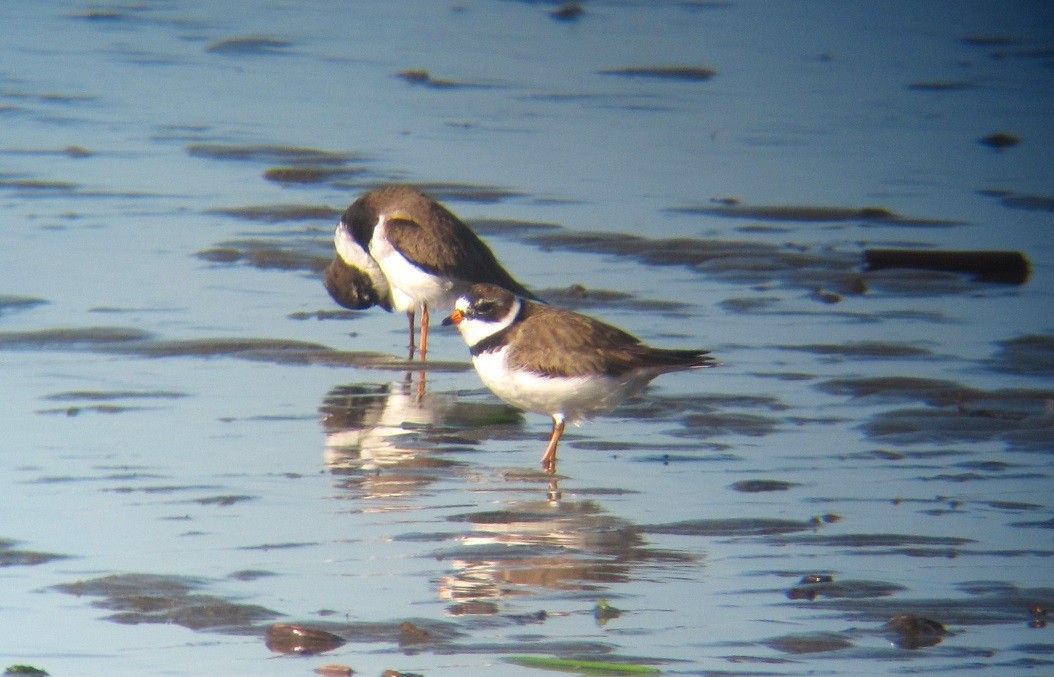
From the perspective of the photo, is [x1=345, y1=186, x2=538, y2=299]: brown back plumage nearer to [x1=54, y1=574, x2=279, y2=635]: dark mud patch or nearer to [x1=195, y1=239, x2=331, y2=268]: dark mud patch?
[x1=195, y1=239, x2=331, y2=268]: dark mud patch

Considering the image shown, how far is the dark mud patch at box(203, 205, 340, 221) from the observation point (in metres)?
13.5

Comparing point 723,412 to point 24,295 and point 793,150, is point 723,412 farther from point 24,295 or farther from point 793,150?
point 793,150

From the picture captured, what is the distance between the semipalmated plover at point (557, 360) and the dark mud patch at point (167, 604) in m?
2.33

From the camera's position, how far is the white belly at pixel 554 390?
27.5 ft

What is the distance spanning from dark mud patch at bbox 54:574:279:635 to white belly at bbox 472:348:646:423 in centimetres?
242

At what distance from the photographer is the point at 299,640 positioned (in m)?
5.76

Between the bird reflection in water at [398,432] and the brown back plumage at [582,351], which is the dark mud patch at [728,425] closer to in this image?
the brown back plumage at [582,351]

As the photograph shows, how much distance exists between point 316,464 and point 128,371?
6.30ft

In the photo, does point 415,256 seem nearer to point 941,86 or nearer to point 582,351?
point 582,351

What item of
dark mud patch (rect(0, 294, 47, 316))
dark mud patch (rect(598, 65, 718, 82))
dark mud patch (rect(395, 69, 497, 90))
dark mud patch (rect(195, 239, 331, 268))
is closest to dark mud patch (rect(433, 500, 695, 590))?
dark mud patch (rect(0, 294, 47, 316))

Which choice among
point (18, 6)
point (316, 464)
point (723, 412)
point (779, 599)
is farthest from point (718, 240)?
point (18, 6)

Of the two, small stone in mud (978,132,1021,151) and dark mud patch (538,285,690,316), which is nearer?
dark mud patch (538,285,690,316)

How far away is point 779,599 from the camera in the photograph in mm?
6297

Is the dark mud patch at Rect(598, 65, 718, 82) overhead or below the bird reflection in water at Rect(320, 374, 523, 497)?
overhead
